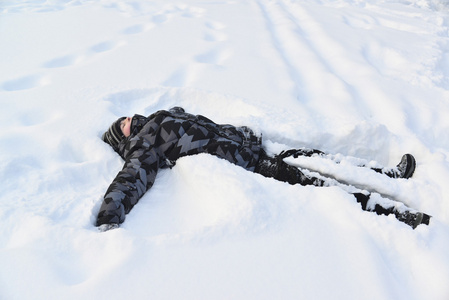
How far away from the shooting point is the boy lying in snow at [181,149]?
1.40 metres

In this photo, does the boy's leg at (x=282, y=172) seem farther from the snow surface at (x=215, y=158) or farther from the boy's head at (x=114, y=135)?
the boy's head at (x=114, y=135)

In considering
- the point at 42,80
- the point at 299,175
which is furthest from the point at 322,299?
the point at 42,80

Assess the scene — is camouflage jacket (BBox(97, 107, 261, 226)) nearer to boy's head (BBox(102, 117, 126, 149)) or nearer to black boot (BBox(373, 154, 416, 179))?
boy's head (BBox(102, 117, 126, 149))

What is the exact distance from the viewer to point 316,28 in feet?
10.6

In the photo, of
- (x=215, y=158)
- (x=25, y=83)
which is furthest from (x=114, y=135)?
(x=25, y=83)

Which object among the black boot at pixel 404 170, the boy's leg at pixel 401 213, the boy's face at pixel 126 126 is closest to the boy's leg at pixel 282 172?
the boy's leg at pixel 401 213

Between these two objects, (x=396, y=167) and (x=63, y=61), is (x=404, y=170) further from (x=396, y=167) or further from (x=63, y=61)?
(x=63, y=61)

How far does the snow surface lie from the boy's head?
0.07m

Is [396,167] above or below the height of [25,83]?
above

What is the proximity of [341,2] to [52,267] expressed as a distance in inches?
179

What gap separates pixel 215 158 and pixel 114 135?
54 centimetres

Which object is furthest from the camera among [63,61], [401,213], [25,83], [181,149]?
[63,61]

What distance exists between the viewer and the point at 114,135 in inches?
64.1

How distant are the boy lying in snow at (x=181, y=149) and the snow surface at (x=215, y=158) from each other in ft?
0.23
